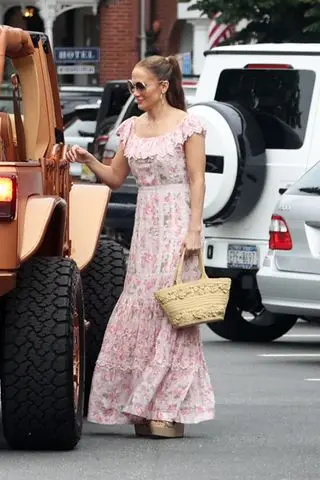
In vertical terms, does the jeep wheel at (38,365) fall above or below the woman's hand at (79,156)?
below

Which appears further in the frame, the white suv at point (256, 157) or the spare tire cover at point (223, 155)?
the white suv at point (256, 157)

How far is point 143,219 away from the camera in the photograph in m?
9.28

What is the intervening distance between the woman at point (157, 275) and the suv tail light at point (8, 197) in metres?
1.07

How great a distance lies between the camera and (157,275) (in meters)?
9.16

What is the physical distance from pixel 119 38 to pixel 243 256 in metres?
30.3

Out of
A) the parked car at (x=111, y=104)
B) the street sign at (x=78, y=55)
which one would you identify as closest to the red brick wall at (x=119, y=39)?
the street sign at (x=78, y=55)

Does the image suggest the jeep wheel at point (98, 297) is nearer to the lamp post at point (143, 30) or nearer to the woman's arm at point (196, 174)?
the woman's arm at point (196, 174)

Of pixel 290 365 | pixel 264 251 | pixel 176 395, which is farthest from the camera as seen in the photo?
pixel 264 251

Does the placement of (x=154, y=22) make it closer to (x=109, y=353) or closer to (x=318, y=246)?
(x=318, y=246)

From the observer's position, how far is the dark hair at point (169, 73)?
9.23m

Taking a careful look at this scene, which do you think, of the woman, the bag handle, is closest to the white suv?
the woman

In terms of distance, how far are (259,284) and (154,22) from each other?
3197cm

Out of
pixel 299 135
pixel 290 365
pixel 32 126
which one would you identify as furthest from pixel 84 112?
pixel 32 126

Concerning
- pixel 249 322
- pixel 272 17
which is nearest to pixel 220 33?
pixel 272 17
